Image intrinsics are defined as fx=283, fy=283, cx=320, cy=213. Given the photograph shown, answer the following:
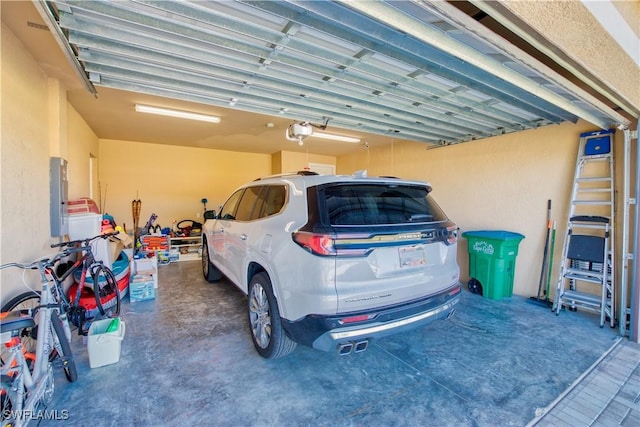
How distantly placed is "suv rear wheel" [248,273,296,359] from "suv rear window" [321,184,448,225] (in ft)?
2.94

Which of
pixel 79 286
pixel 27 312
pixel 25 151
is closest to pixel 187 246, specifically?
pixel 79 286

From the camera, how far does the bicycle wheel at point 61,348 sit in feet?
6.70

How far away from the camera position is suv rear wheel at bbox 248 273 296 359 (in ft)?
7.48

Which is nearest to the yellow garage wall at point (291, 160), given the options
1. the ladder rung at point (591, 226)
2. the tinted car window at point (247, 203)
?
the tinted car window at point (247, 203)

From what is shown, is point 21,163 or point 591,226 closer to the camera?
point 21,163

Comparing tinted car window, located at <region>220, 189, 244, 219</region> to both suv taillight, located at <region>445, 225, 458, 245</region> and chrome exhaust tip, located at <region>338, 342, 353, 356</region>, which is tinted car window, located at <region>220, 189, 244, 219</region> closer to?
chrome exhaust tip, located at <region>338, 342, 353, 356</region>

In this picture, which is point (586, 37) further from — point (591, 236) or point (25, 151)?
point (25, 151)

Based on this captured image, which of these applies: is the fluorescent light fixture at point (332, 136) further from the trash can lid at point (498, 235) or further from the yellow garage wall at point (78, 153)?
the yellow garage wall at point (78, 153)

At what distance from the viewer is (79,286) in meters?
2.92

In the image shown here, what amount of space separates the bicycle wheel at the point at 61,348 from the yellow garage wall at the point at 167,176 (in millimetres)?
5679

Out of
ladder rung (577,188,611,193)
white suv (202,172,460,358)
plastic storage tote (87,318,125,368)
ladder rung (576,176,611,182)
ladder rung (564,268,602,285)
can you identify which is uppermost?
ladder rung (576,176,611,182)

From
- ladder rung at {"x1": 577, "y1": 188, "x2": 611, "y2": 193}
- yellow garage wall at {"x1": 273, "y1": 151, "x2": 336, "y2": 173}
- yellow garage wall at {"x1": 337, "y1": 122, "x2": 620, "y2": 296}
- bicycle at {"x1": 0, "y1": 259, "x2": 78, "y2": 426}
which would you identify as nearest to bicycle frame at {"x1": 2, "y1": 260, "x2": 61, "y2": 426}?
bicycle at {"x1": 0, "y1": 259, "x2": 78, "y2": 426}

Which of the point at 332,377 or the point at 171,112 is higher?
the point at 171,112

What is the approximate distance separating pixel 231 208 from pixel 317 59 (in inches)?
90.1
